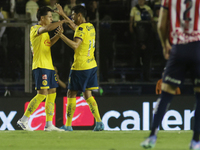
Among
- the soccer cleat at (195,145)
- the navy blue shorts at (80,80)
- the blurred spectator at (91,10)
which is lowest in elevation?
the soccer cleat at (195,145)

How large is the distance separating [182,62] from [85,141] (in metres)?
1.77

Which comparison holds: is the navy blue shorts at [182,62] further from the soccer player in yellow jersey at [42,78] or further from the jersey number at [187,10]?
the soccer player in yellow jersey at [42,78]

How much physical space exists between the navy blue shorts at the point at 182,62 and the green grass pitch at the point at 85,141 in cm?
85

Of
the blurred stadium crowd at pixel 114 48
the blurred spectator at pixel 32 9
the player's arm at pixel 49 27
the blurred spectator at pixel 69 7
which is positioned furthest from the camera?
the blurred spectator at pixel 69 7

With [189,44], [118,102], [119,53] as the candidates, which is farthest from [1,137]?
[119,53]

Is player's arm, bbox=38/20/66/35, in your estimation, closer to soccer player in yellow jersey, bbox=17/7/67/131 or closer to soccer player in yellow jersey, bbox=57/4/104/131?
soccer player in yellow jersey, bbox=17/7/67/131

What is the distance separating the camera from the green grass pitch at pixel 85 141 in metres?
4.60

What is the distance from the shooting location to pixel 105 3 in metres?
11.7

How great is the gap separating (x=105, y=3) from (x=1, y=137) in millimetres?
6921

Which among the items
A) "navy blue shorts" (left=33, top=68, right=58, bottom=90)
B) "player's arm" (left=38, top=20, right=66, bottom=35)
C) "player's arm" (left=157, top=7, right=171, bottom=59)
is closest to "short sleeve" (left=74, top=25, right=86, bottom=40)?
"player's arm" (left=38, top=20, right=66, bottom=35)

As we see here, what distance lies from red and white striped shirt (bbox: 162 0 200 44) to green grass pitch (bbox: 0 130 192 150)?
125 cm

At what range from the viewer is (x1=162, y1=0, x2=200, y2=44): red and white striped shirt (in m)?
4.07

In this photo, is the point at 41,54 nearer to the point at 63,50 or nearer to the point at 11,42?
the point at 63,50

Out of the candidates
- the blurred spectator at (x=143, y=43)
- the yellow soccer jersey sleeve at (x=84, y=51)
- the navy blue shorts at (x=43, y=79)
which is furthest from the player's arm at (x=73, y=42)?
the blurred spectator at (x=143, y=43)
